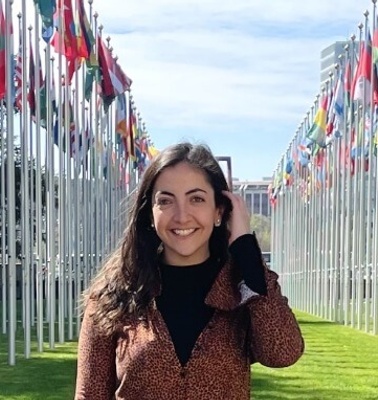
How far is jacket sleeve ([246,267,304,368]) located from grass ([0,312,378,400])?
24.1 ft

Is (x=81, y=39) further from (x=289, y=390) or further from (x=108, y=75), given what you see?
(x=289, y=390)

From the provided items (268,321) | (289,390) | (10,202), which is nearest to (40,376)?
(10,202)

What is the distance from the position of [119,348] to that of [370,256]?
21037 mm

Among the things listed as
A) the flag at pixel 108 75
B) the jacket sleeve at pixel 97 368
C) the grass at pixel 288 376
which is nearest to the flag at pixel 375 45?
the grass at pixel 288 376

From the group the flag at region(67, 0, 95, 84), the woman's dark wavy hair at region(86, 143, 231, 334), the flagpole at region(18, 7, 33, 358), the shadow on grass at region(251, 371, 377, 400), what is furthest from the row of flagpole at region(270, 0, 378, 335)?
the woman's dark wavy hair at region(86, 143, 231, 334)

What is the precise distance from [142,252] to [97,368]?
360 millimetres

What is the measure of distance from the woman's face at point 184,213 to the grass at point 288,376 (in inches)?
289

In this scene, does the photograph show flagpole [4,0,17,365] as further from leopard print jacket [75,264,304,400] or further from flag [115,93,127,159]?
flag [115,93,127,159]

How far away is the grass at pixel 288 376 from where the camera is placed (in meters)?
10.2

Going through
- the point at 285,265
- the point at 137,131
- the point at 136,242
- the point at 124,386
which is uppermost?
the point at 137,131

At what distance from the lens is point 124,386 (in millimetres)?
2502

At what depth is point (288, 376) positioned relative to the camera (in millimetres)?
11672

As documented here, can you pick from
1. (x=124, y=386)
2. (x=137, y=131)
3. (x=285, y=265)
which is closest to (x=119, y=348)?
(x=124, y=386)

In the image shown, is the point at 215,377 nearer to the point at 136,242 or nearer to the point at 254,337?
the point at 254,337
